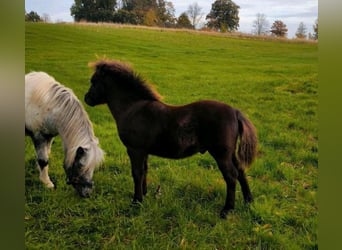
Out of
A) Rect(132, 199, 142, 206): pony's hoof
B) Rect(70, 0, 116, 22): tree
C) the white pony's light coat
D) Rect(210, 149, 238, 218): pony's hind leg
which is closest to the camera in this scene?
Rect(210, 149, 238, 218): pony's hind leg

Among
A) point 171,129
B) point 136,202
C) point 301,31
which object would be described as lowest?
point 136,202

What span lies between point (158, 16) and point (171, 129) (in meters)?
0.75

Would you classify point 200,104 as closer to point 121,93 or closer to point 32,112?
point 121,93

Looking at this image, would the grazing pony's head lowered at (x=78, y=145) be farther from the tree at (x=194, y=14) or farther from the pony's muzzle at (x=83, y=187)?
the tree at (x=194, y=14)

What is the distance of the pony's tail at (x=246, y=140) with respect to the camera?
2006mm

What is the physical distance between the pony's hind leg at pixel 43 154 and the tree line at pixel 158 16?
689mm

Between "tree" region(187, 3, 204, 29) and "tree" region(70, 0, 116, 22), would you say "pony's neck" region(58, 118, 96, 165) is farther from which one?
"tree" region(187, 3, 204, 29)

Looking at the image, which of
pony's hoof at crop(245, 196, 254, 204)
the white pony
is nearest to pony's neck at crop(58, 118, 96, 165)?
the white pony

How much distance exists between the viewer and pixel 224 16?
226cm

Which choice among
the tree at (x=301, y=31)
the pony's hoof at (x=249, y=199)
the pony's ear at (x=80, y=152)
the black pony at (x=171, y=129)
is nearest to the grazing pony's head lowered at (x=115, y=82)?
the black pony at (x=171, y=129)

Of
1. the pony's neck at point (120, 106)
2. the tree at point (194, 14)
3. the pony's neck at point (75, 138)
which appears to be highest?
the tree at point (194, 14)

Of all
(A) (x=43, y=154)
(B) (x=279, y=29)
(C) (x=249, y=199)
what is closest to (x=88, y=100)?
(A) (x=43, y=154)

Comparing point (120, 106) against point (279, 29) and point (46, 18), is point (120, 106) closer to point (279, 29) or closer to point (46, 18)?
point (46, 18)

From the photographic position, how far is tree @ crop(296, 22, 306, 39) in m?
2.19
